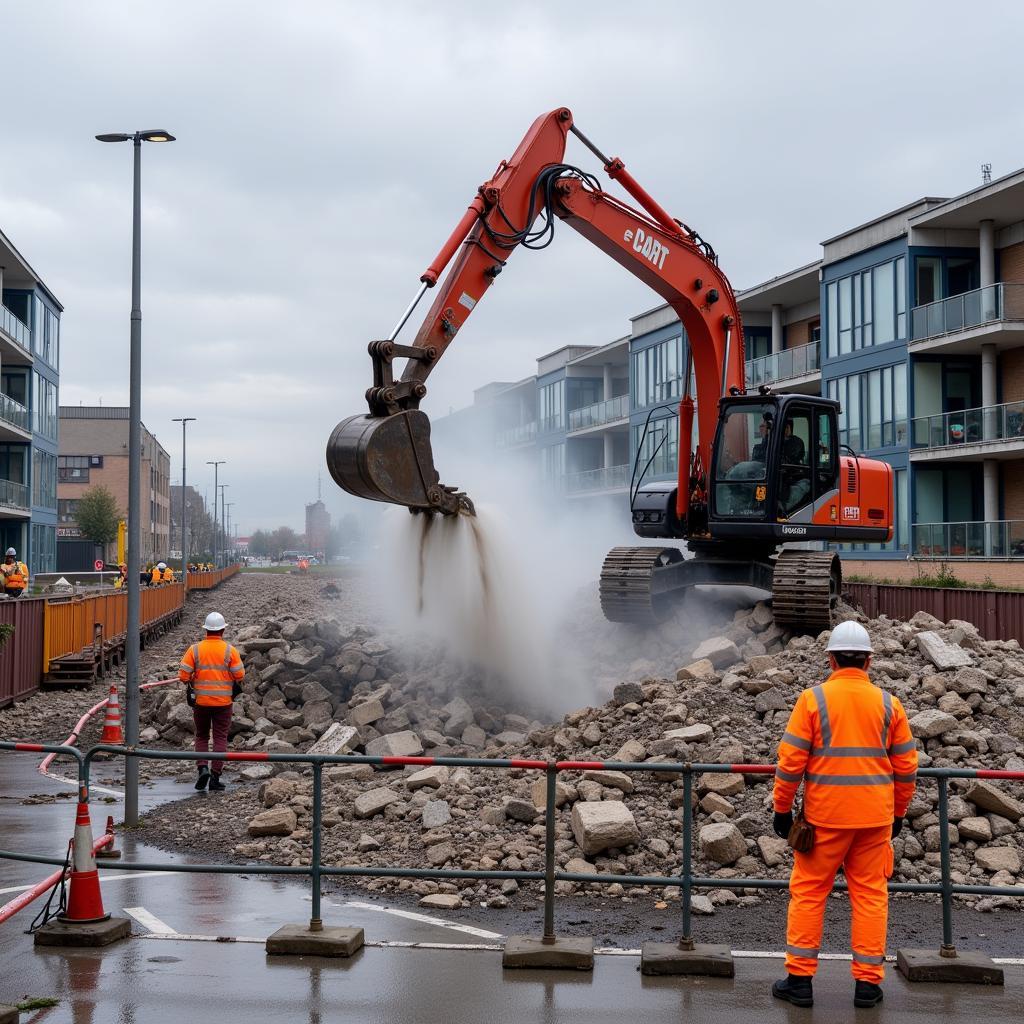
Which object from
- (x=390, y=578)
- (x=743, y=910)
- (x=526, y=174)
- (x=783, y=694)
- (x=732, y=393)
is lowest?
(x=743, y=910)

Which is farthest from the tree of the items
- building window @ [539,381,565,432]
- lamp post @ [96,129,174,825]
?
lamp post @ [96,129,174,825]

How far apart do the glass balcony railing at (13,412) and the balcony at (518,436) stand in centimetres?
2712

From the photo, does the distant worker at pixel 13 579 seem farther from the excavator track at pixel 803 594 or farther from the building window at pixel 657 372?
the building window at pixel 657 372

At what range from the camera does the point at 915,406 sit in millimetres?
36188

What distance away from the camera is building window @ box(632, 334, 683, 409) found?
51344 mm

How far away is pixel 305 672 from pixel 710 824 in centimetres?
1035

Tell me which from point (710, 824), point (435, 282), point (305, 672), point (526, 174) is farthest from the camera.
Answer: point (305, 672)

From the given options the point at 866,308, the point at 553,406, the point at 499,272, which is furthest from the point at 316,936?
the point at 553,406

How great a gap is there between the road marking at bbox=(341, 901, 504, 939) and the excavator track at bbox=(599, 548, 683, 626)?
935 cm

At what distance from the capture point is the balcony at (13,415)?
49062 mm

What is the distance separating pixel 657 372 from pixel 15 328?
26.2m

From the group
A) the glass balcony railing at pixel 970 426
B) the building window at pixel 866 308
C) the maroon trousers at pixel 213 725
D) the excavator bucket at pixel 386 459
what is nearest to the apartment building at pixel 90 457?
the building window at pixel 866 308

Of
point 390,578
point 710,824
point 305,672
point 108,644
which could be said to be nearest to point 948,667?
point 710,824

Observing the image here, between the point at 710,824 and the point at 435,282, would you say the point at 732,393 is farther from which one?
the point at 710,824
